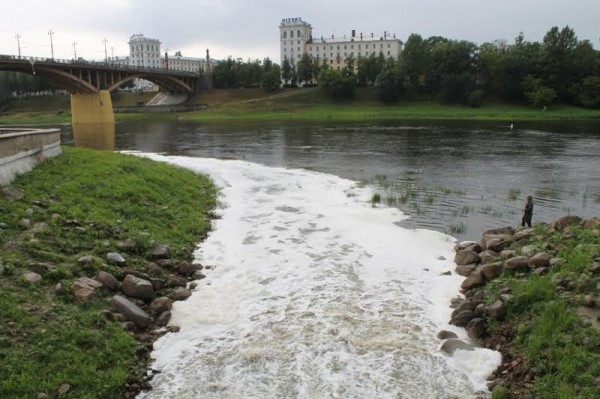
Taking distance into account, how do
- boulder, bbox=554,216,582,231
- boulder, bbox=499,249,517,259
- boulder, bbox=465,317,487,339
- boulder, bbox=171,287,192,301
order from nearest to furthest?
1. boulder, bbox=465,317,487,339
2. boulder, bbox=171,287,192,301
3. boulder, bbox=499,249,517,259
4. boulder, bbox=554,216,582,231

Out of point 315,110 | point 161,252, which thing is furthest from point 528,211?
point 315,110

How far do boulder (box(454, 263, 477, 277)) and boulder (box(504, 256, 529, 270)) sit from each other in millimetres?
1299

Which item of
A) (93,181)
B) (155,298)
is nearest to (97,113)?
(93,181)

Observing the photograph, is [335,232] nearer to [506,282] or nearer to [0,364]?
[506,282]

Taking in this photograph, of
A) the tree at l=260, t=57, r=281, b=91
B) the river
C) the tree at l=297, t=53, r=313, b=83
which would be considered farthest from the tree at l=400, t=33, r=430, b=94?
the river

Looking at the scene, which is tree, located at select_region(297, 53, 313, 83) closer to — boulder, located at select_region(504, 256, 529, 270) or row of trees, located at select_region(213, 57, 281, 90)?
row of trees, located at select_region(213, 57, 281, 90)

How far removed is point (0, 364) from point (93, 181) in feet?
39.5

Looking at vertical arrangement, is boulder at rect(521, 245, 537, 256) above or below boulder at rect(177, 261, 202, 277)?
above

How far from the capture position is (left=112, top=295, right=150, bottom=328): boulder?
36.1ft

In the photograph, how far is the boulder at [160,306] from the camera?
38.5ft

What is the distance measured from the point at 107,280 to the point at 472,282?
898 cm

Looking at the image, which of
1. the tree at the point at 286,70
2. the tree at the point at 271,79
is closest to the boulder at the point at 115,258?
the tree at the point at 271,79

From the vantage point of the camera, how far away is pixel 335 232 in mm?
18328

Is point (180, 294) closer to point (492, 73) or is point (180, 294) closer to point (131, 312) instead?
point (131, 312)
